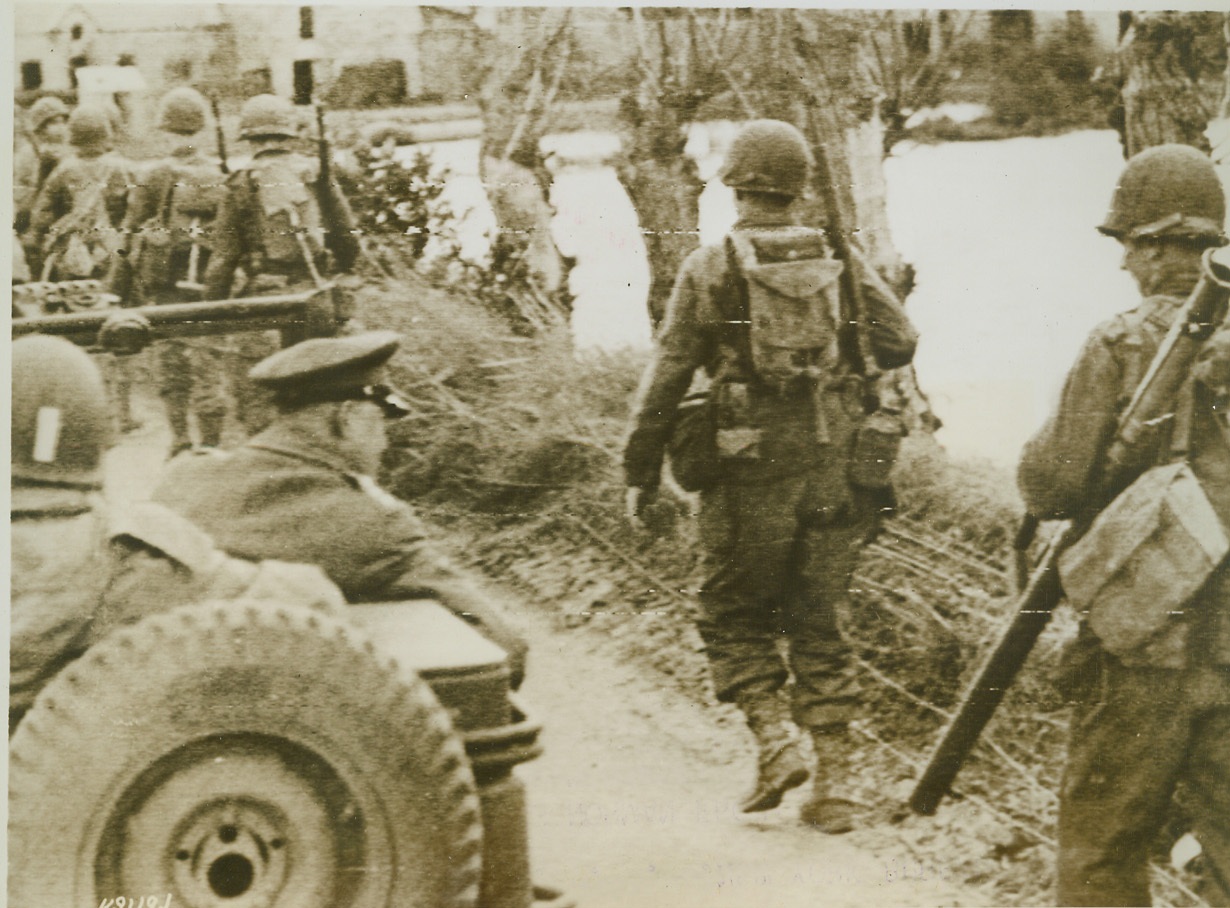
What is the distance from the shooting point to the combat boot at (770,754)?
3.99 metres

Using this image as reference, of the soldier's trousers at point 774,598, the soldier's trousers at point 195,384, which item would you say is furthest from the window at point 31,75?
the soldier's trousers at point 774,598

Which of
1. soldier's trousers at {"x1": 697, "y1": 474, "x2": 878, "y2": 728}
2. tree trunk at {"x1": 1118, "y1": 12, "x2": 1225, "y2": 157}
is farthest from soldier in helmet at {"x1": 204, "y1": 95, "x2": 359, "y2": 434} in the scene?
tree trunk at {"x1": 1118, "y1": 12, "x2": 1225, "y2": 157}

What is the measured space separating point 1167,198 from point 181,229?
314cm

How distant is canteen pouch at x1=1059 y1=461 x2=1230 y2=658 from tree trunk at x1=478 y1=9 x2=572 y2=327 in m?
1.90

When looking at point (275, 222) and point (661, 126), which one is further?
point (661, 126)

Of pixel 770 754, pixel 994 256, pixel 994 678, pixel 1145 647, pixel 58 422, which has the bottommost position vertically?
pixel 770 754

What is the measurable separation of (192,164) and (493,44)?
1.00 meters

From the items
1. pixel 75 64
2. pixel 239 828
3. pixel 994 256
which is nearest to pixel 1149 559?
pixel 994 256

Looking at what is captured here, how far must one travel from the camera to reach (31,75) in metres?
3.91

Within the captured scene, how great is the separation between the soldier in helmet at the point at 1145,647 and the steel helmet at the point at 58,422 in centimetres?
290

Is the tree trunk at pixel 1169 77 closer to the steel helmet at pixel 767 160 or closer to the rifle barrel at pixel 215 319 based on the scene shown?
the steel helmet at pixel 767 160

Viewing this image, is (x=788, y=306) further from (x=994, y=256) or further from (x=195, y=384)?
(x=195, y=384)

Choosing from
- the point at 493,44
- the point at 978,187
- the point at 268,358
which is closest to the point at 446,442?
the point at 268,358

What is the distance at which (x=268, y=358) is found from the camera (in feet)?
12.8
